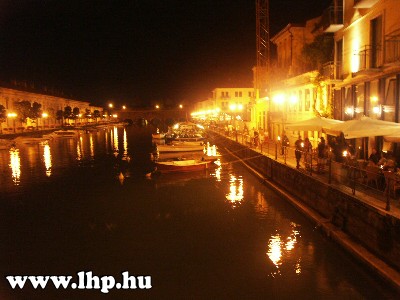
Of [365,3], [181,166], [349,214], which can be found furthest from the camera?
[181,166]

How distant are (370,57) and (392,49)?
8.07 feet

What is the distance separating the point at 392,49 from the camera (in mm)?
18359

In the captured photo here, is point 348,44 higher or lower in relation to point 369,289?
higher

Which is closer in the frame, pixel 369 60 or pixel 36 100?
pixel 369 60

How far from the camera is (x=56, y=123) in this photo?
99750mm

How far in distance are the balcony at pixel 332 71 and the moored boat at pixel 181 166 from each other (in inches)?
449

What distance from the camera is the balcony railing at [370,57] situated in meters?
19.8

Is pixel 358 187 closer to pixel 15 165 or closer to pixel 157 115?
pixel 15 165

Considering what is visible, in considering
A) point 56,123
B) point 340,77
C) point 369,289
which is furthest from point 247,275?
point 56,123

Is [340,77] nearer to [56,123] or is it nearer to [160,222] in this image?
[160,222]

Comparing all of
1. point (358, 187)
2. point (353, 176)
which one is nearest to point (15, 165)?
point (358, 187)

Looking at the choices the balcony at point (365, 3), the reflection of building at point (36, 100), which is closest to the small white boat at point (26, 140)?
the reflection of building at point (36, 100)

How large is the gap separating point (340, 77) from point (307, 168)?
26.7 feet

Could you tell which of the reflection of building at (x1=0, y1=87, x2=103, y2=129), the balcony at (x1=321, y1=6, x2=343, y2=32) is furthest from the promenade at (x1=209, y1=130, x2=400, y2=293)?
the reflection of building at (x1=0, y1=87, x2=103, y2=129)
